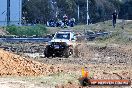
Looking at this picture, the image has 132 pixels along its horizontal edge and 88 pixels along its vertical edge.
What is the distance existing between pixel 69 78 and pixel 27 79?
1.54 meters

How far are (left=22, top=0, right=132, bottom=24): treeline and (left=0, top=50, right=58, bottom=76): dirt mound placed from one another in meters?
51.3

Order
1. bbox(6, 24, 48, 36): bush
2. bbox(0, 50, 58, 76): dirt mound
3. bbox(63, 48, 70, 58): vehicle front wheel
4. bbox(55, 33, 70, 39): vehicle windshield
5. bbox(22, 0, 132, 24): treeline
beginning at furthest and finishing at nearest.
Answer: bbox(22, 0, 132, 24): treeline → bbox(6, 24, 48, 36): bush → bbox(55, 33, 70, 39): vehicle windshield → bbox(63, 48, 70, 58): vehicle front wheel → bbox(0, 50, 58, 76): dirt mound

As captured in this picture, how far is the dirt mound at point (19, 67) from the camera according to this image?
19031 mm

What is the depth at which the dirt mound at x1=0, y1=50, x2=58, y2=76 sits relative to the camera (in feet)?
62.4

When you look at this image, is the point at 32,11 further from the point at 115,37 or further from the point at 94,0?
the point at 115,37

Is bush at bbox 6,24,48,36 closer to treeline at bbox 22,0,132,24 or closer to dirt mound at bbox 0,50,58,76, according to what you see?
treeline at bbox 22,0,132,24

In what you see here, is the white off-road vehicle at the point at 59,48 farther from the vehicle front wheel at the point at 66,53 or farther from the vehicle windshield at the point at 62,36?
the vehicle windshield at the point at 62,36

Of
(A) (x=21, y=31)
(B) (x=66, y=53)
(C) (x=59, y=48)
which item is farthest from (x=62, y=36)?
(A) (x=21, y=31)

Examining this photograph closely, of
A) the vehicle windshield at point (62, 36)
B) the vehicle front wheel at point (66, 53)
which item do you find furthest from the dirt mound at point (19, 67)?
the vehicle windshield at point (62, 36)

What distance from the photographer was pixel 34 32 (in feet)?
170

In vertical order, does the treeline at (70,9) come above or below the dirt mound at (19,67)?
above

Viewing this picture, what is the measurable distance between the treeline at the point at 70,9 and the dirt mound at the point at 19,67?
51261 mm

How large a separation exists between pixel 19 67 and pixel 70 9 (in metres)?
59.2

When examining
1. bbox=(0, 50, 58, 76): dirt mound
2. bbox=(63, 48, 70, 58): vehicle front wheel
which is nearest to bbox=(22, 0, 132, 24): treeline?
bbox=(63, 48, 70, 58): vehicle front wheel
